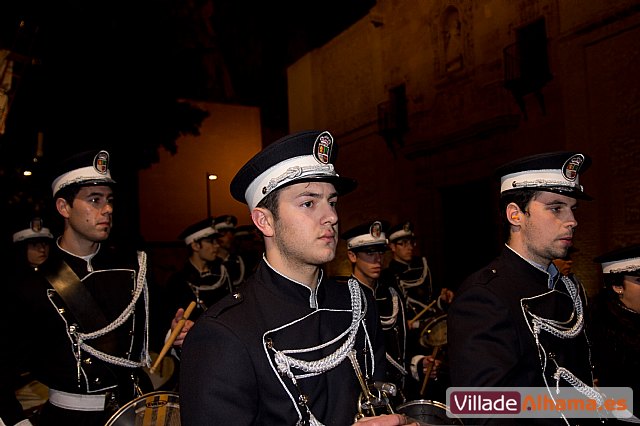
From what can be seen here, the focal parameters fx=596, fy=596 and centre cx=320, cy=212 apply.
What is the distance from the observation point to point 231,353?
7.31ft

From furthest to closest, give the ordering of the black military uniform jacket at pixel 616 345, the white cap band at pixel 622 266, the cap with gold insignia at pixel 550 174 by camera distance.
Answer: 1. the white cap band at pixel 622 266
2. the black military uniform jacket at pixel 616 345
3. the cap with gold insignia at pixel 550 174

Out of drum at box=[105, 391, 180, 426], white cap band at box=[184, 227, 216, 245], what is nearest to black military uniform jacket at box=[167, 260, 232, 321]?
white cap band at box=[184, 227, 216, 245]

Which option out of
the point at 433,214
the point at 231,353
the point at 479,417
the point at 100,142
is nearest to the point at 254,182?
the point at 231,353

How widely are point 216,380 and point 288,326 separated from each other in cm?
40

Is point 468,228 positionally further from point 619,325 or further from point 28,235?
point 619,325

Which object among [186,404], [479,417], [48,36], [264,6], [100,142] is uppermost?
[264,6]

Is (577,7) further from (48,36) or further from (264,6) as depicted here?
(264,6)

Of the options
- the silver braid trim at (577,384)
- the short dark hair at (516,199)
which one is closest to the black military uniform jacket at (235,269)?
the short dark hair at (516,199)

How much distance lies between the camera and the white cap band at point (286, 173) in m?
2.50

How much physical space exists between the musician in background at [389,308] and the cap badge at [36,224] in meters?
4.83

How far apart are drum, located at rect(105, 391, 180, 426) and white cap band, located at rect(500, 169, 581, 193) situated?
225 centimetres

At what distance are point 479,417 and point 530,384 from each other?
31cm

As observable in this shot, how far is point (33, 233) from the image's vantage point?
9.09 m

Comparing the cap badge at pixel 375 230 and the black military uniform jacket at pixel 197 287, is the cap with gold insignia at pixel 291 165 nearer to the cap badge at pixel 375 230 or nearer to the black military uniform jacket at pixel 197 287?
the cap badge at pixel 375 230
